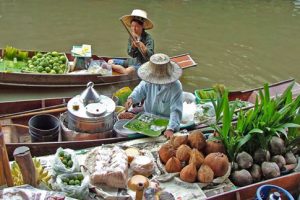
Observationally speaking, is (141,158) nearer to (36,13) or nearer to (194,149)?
(194,149)

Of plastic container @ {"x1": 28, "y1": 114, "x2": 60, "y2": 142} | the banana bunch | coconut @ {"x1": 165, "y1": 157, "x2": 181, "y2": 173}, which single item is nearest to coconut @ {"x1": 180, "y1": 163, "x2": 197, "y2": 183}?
coconut @ {"x1": 165, "y1": 157, "x2": 181, "y2": 173}

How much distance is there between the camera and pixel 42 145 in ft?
14.8

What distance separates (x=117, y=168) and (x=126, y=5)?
8.08m

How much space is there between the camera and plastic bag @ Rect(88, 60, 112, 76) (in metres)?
6.50

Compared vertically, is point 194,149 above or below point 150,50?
below

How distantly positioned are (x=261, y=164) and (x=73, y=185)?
1.94 meters

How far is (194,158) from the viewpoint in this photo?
13.5ft

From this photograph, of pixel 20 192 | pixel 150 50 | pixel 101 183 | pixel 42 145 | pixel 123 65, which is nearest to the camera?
pixel 20 192

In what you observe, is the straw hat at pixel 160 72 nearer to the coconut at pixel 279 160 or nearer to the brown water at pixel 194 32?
the coconut at pixel 279 160

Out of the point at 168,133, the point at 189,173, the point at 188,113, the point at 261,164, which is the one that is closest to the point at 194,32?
the point at 188,113

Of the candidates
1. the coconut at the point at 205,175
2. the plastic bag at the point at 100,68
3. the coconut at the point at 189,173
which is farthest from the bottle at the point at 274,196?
the plastic bag at the point at 100,68

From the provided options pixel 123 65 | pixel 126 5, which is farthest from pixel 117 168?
pixel 126 5

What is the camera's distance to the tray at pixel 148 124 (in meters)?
4.68

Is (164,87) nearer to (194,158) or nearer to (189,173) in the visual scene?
(194,158)
